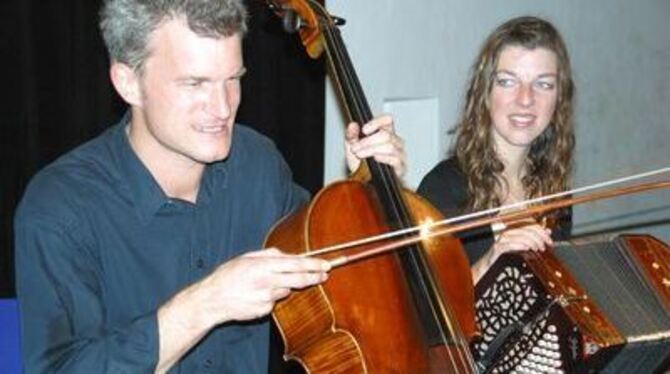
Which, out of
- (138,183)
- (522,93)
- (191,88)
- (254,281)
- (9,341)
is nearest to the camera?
(254,281)

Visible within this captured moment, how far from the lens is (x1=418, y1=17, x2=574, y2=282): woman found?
88.9 inches

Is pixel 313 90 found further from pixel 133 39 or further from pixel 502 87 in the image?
pixel 133 39

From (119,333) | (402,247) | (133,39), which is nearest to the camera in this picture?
(119,333)

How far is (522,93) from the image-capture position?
229 cm

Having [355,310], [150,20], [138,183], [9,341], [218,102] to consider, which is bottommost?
[9,341]

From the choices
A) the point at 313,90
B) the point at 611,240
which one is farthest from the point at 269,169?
the point at 313,90

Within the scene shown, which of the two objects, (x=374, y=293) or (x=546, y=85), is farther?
(x=546, y=85)

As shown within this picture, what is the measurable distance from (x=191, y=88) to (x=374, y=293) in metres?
0.47

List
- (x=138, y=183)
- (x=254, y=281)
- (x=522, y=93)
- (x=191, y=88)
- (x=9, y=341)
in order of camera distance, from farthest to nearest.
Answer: (x=522, y=93) → (x=9, y=341) → (x=138, y=183) → (x=191, y=88) → (x=254, y=281)

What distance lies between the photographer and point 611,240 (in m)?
1.88

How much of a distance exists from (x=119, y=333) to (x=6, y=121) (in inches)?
41.4

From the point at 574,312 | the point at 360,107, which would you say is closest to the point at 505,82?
the point at 360,107

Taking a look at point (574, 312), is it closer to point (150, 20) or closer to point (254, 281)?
point (254, 281)

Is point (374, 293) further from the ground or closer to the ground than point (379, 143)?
closer to the ground
